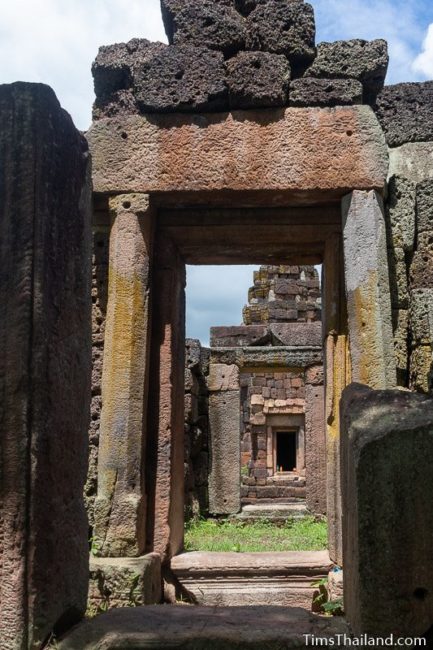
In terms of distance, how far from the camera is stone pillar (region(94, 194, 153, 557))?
477cm

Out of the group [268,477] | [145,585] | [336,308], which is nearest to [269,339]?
[268,477]

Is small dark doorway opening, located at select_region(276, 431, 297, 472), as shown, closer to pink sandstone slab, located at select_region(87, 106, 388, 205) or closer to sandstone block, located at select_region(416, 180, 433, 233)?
sandstone block, located at select_region(416, 180, 433, 233)

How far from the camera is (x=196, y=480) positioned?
1130 cm

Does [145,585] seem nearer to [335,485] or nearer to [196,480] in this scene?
[335,485]

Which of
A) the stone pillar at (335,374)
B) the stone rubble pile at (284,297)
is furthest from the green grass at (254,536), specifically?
the stone rubble pile at (284,297)

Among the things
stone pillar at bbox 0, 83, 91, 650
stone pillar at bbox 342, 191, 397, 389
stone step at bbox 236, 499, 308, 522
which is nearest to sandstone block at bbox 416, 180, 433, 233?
stone pillar at bbox 342, 191, 397, 389

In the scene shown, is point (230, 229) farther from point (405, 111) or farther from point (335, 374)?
point (405, 111)

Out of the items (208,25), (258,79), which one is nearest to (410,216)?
(258,79)

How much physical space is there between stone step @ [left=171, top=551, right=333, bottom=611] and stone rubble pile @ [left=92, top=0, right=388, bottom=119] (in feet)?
11.4

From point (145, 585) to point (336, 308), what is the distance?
244 centimetres

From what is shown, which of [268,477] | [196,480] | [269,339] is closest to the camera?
[196,480]

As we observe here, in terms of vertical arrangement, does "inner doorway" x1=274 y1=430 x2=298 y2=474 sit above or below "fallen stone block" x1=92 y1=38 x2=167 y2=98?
below

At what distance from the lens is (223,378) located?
11.9m

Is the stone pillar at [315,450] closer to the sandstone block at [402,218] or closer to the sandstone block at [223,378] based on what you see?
the sandstone block at [223,378]
